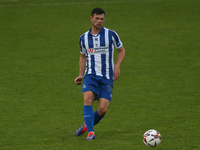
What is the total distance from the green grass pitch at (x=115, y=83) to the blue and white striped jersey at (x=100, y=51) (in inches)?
46.6

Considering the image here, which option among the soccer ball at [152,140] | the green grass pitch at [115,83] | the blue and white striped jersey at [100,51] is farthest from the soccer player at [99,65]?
the soccer ball at [152,140]

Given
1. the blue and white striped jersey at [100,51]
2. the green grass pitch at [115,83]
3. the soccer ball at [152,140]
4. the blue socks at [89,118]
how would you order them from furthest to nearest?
the green grass pitch at [115,83], the blue and white striped jersey at [100,51], the blue socks at [89,118], the soccer ball at [152,140]

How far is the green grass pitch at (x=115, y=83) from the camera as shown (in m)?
7.28

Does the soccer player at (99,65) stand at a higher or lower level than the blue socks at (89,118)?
higher

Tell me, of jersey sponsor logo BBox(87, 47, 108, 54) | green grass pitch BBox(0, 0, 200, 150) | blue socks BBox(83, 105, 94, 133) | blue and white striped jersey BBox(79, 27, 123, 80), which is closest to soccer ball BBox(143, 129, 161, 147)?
green grass pitch BBox(0, 0, 200, 150)

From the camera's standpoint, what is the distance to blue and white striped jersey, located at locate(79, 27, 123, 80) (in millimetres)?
6934

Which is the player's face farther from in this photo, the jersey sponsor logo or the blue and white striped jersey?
the jersey sponsor logo

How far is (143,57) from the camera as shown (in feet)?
50.9

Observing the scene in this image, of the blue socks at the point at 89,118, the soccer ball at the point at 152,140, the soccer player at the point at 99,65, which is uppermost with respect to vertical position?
the soccer player at the point at 99,65

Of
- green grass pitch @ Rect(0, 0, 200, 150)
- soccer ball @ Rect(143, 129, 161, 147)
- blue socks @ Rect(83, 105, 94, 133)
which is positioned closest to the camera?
soccer ball @ Rect(143, 129, 161, 147)

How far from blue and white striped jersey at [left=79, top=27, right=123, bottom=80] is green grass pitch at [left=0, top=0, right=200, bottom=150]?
1183 mm

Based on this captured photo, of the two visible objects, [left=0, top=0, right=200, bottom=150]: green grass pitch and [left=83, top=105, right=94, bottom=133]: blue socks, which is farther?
[left=0, top=0, right=200, bottom=150]: green grass pitch

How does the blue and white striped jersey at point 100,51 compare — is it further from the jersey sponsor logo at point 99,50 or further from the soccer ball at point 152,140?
the soccer ball at point 152,140

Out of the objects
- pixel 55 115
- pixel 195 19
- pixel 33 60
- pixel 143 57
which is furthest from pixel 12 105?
pixel 195 19
